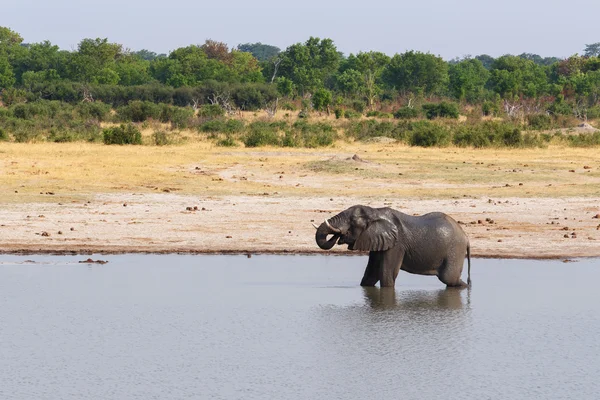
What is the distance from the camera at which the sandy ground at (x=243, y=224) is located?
15594mm

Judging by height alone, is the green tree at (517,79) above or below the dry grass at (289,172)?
above

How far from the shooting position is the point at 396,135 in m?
39.6

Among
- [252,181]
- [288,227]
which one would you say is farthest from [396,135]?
[288,227]

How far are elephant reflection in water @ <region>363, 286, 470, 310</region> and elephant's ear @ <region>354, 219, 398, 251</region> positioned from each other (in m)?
0.53

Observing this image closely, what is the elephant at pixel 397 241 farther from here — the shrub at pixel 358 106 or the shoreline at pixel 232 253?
the shrub at pixel 358 106

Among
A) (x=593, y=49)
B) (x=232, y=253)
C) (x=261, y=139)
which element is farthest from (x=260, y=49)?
(x=232, y=253)

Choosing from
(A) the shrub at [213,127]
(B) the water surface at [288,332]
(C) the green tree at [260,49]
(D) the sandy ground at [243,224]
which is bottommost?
(B) the water surface at [288,332]

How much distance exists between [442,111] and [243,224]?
37.9m

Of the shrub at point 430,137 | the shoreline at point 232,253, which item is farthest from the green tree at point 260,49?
the shoreline at point 232,253

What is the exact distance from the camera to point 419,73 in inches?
2958

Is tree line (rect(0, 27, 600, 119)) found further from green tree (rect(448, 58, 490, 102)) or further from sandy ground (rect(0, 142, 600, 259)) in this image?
sandy ground (rect(0, 142, 600, 259))

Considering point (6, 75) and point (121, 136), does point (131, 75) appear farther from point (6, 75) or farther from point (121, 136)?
point (121, 136)

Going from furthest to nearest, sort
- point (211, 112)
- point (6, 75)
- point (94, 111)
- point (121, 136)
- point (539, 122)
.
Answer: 1. point (6, 75)
2. point (211, 112)
3. point (94, 111)
4. point (539, 122)
5. point (121, 136)

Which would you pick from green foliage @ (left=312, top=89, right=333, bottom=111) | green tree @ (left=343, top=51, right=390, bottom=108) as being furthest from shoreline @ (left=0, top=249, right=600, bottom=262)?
green tree @ (left=343, top=51, right=390, bottom=108)
